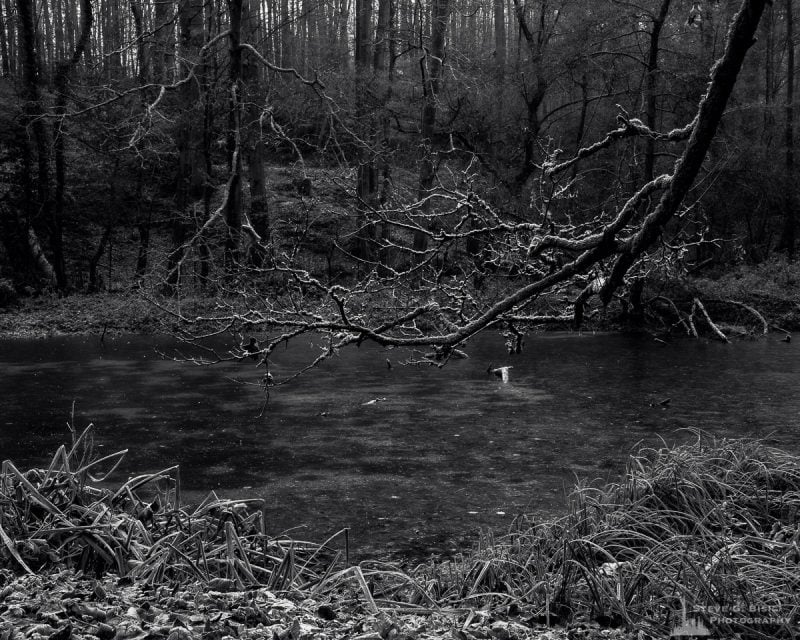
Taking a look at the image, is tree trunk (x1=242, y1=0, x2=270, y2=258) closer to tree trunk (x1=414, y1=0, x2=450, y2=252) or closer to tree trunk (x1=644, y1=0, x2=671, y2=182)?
tree trunk (x1=414, y1=0, x2=450, y2=252)

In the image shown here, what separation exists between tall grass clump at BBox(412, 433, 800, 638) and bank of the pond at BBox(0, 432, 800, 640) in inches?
0.5

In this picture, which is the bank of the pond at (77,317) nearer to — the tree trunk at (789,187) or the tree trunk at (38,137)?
the tree trunk at (38,137)

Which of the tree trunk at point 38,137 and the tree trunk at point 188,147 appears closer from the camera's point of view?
the tree trunk at point 38,137

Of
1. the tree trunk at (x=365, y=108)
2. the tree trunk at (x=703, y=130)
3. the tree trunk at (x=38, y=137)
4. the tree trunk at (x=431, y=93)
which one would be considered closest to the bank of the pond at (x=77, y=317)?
the tree trunk at (x=38, y=137)

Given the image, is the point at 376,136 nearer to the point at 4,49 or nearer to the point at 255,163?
the point at 255,163

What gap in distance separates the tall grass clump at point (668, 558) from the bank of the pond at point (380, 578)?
12mm

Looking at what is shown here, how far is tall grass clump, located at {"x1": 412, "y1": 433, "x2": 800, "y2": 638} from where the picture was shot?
379 cm

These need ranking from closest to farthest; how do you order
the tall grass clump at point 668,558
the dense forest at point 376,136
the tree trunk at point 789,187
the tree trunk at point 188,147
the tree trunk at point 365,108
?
1. the tall grass clump at point 668,558
2. the dense forest at point 376,136
3. the tree trunk at point 188,147
4. the tree trunk at point 789,187
5. the tree trunk at point 365,108

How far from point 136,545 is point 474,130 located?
21.1 metres

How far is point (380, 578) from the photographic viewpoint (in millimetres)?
4953

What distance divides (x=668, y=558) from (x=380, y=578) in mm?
1585

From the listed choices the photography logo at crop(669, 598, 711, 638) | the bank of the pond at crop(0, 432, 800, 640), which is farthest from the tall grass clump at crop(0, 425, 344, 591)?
the photography logo at crop(669, 598, 711, 638)

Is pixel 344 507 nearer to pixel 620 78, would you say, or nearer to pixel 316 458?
pixel 316 458

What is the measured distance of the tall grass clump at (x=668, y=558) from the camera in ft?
12.4
